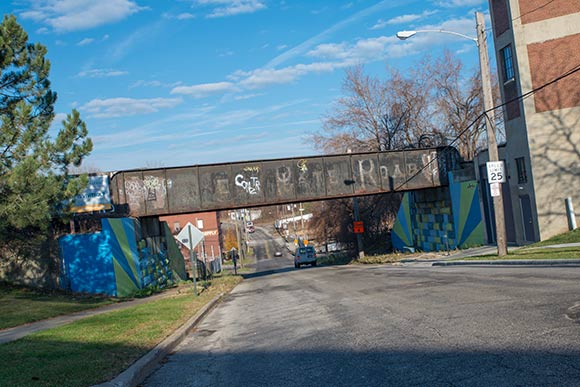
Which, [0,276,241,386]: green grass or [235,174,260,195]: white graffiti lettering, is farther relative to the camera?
[235,174,260,195]: white graffiti lettering

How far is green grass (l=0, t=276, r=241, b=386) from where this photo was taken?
784cm

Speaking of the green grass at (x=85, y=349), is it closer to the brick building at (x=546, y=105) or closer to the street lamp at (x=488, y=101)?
the street lamp at (x=488, y=101)

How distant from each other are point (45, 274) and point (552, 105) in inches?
917

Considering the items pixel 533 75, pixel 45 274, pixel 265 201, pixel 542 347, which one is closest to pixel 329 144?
pixel 265 201

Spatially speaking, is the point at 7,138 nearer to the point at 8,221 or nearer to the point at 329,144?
the point at 8,221

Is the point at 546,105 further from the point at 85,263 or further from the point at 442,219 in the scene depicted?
the point at 85,263

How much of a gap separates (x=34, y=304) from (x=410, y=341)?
53.2 ft

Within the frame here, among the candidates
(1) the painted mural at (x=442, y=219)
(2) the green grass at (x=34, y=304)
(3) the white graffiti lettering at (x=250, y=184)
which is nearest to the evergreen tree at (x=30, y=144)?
(2) the green grass at (x=34, y=304)

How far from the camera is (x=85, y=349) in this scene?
9.92 m

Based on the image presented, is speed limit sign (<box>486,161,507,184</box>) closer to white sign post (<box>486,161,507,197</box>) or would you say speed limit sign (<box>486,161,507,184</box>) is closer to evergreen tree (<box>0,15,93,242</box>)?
white sign post (<box>486,161,507,197</box>)

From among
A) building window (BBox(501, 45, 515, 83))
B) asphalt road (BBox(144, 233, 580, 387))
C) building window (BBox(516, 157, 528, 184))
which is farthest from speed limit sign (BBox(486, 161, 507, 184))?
building window (BBox(501, 45, 515, 83))

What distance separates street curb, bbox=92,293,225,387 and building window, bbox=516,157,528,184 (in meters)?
18.9

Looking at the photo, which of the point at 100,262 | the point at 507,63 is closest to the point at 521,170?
the point at 507,63

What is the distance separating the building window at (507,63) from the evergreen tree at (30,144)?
19.2 m
